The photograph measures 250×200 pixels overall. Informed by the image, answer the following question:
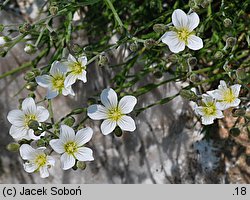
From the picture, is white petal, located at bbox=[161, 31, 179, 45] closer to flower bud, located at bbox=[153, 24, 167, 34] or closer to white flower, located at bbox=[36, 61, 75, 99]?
flower bud, located at bbox=[153, 24, 167, 34]

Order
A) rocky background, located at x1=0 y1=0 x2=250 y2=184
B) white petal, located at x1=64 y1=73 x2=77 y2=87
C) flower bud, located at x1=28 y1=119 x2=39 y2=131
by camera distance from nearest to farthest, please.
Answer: flower bud, located at x1=28 y1=119 x2=39 y2=131 → white petal, located at x1=64 y1=73 x2=77 y2=87 → rocky background, located at x1=0 y1=0 x2=250 y2=184

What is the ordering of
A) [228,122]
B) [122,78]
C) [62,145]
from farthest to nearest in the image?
[228,122], [122,78], [62,145]

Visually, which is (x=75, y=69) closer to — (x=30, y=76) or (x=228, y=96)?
(x=30, y=76)

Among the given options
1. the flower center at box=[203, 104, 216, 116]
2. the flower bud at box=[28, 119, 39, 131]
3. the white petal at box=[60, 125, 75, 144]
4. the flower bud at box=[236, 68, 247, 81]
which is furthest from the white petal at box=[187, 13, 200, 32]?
the flower bud at box=[28, 119, 39, 131]

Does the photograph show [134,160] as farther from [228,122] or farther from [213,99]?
[213,99]

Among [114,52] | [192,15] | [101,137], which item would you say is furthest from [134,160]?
[192,15]

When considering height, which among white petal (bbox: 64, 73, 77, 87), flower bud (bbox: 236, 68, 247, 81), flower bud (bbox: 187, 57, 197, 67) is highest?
flower bud (bbox: 187, 57, 197, 67)

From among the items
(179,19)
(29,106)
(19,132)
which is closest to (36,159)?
(19,132)

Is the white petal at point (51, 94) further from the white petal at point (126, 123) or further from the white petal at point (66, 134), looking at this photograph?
the white petal at point (126, 123)
